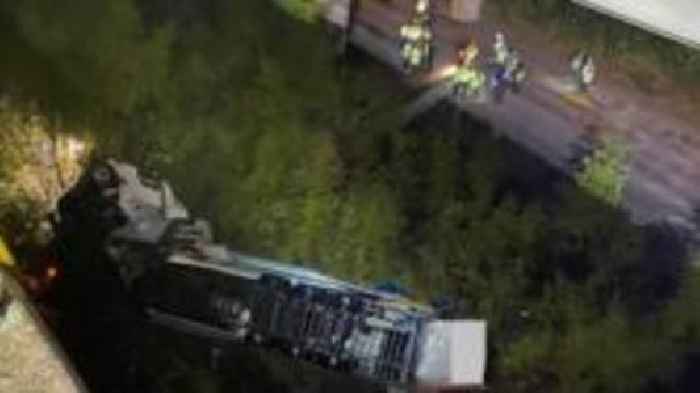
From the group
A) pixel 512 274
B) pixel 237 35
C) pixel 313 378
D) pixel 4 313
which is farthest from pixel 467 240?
pixel 4 313

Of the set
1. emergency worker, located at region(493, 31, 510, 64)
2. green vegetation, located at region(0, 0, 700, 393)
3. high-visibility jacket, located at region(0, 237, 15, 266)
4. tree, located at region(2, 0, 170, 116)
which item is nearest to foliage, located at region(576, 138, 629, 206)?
green vegetation, located at region(0, 0, 700, 393)

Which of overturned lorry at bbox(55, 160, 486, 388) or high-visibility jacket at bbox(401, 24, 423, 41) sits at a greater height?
high-visibility jacket at bbox(401, 24, 423, 41)

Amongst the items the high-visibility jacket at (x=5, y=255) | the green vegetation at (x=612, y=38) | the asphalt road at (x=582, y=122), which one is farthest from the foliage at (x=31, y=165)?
the green vegetation at (x=612, y=38)

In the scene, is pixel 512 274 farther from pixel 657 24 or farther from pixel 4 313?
pixel 4 313

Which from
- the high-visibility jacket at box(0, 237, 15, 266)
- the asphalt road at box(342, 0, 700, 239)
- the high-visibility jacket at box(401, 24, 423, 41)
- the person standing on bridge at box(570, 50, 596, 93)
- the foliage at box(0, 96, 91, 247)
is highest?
the high-visibility jacket at box(401, 24, 423, 41)

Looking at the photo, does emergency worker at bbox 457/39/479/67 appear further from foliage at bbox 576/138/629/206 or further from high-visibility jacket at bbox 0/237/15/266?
high-visibility jacket at bbox 0/237/15/266
